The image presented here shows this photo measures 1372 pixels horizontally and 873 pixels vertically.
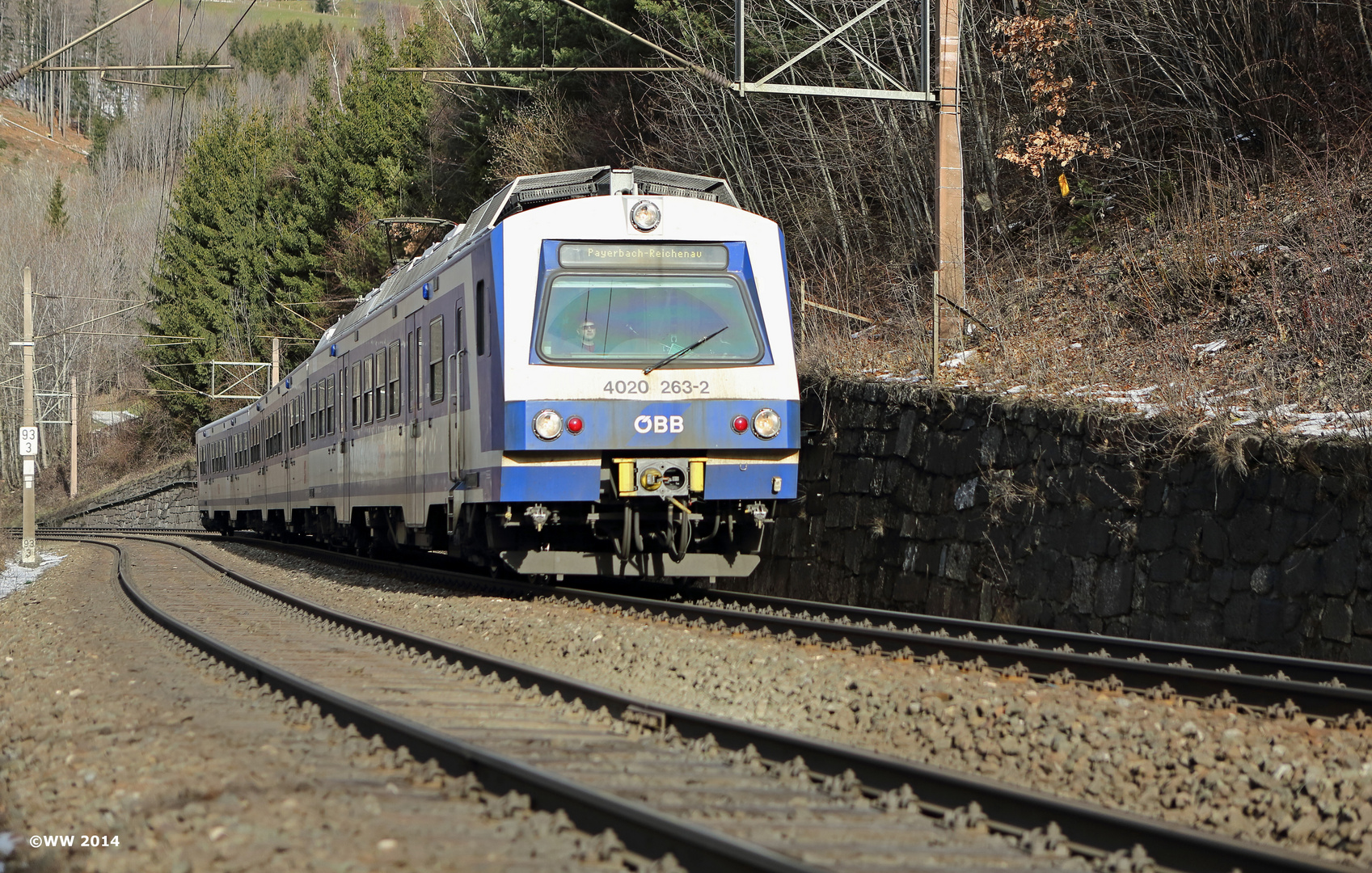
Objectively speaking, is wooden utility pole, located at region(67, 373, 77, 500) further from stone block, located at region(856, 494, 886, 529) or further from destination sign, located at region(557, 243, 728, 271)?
destination sign, located at region(557, 243, 728, 271)

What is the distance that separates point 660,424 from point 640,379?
401 millimetres

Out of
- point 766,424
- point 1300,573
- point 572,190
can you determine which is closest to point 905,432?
point 766,424

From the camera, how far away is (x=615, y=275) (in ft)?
37.9

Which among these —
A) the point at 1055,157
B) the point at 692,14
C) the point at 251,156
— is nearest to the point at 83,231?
the point at 251,156

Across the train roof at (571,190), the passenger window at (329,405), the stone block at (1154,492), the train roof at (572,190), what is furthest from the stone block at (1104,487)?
the passenger window at (329,405)

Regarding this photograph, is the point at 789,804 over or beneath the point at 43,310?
beneath

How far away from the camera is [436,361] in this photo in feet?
43.8

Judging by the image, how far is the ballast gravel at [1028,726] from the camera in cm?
504

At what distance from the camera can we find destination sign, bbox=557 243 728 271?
11.4 m

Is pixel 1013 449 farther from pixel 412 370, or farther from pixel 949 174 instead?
pixel 412 370

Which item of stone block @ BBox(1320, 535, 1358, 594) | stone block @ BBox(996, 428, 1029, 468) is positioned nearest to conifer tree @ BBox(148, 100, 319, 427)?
stone block @ BBox(996, 428, 1029, 468)

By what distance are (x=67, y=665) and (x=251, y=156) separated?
5680 centimetres

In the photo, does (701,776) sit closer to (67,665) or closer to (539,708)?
(539,708)

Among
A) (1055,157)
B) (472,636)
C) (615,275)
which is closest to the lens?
(472,636)
